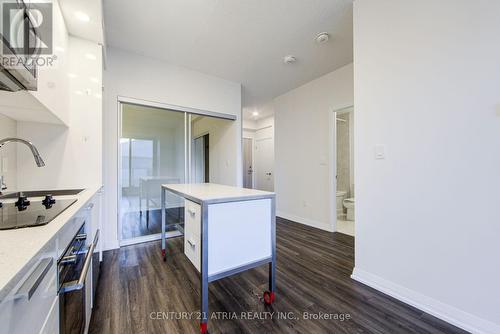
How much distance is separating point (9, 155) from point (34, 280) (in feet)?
6.07

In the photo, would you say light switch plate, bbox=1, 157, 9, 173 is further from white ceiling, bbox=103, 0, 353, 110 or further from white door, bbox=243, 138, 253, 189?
white door, bbox=243, 138, 253, 189

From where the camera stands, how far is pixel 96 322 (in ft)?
4.43

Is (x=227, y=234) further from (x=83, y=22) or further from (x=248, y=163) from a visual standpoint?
(x=248, y=163)

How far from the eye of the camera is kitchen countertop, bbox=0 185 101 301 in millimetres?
Answer: 410

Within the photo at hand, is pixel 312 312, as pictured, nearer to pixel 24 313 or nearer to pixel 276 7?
pixel 24 313

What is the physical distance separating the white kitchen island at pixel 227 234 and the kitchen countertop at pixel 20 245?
2.34 feet

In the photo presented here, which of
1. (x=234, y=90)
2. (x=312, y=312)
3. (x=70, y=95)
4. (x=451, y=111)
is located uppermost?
(x=234, y=90)

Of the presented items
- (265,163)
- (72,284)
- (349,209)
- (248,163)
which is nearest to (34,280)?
(72,284)

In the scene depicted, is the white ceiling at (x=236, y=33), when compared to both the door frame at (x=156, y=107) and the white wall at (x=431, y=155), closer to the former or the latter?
the white wall at (x=431, y=155)

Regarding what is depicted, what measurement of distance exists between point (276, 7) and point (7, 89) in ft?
7.10

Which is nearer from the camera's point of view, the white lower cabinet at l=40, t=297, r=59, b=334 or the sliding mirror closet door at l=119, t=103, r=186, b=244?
the white lower cabinet at l=40, t=297, r=59, b=334

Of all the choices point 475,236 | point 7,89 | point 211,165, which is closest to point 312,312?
point 475,236

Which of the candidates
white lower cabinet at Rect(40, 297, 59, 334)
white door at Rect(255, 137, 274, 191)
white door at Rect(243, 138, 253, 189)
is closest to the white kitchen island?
white lower cabinet at Rect(40, 297, 59, 334)

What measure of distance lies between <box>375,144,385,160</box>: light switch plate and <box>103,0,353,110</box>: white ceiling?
4.76 feet
